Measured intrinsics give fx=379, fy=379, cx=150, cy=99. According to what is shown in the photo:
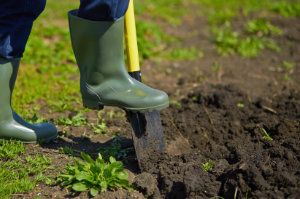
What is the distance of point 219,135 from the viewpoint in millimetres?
3016

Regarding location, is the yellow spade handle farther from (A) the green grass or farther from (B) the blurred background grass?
(B) the blurred background grass

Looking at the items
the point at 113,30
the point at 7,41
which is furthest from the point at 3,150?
the point at 113,30

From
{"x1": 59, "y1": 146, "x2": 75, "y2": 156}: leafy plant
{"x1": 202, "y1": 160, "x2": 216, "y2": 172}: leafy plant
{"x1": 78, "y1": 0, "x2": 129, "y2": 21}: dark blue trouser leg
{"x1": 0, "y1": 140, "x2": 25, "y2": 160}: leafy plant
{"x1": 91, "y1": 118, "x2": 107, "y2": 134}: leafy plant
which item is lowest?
{"x1": 91, "y1": 118, "x2": 107, "y2": 134}: leafy plant

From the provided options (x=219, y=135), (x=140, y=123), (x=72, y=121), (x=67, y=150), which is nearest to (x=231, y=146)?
(x=219, y=135)

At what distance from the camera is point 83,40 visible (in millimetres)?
2367

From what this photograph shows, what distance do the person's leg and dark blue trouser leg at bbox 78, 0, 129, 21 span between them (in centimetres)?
37

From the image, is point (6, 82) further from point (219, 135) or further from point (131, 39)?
point (219, 135)

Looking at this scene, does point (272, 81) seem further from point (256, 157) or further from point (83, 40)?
point (83, 40)

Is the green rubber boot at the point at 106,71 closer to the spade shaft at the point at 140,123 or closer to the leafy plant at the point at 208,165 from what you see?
the spade shaft at the point at 140,123

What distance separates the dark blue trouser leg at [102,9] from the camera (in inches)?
85.3

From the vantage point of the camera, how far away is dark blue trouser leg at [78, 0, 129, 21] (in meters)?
2.17

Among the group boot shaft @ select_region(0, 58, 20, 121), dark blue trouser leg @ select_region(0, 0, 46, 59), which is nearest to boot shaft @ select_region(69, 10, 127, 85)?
dark blue trouser leg @ select_region(0, 0, 46, 59)

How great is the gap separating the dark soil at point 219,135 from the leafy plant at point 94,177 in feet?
0.17

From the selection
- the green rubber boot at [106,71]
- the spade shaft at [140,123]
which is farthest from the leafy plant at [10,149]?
the spade shaft at [140,123]
